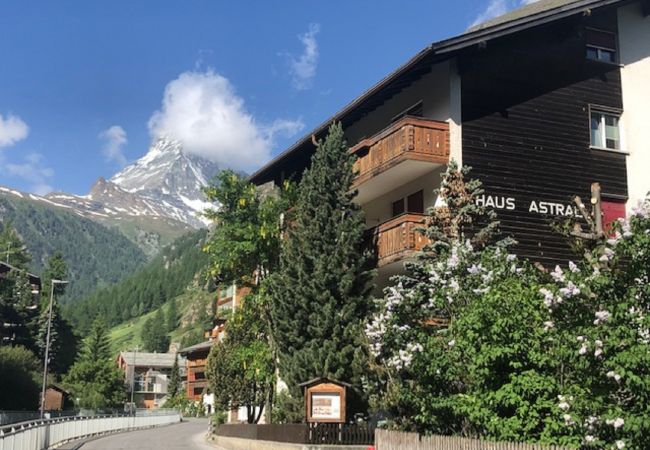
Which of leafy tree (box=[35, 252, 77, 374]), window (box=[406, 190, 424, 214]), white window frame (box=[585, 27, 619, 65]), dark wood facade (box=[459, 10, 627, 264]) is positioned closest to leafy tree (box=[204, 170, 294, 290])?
window (box=[406, 190, 424, 214])

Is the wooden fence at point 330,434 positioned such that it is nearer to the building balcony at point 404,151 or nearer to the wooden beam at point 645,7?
the building balcony at point 404,151

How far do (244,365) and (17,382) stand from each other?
43072mm

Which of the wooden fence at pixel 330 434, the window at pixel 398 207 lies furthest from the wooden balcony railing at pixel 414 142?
the wooden fence at pixel 330 434

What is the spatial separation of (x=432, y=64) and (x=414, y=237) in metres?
5.44

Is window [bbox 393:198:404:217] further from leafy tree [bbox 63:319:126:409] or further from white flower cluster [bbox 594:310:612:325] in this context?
leafy tree [bbox 63:319:126:409]

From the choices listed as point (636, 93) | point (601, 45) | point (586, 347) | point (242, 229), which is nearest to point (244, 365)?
point (242, 229)

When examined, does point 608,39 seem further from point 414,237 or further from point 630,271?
point 630,271

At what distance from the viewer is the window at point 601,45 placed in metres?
26.3

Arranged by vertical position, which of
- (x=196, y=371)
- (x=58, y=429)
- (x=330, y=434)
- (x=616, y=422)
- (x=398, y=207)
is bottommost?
(x=58, y=429)


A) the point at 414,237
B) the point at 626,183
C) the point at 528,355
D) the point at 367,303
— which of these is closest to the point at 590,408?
the point at 528,355

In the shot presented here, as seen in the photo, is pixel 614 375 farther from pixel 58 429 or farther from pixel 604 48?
pixel 58 429

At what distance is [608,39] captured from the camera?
26625 millimetres

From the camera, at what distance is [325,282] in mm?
24297

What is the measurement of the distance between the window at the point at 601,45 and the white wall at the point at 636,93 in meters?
0.33
